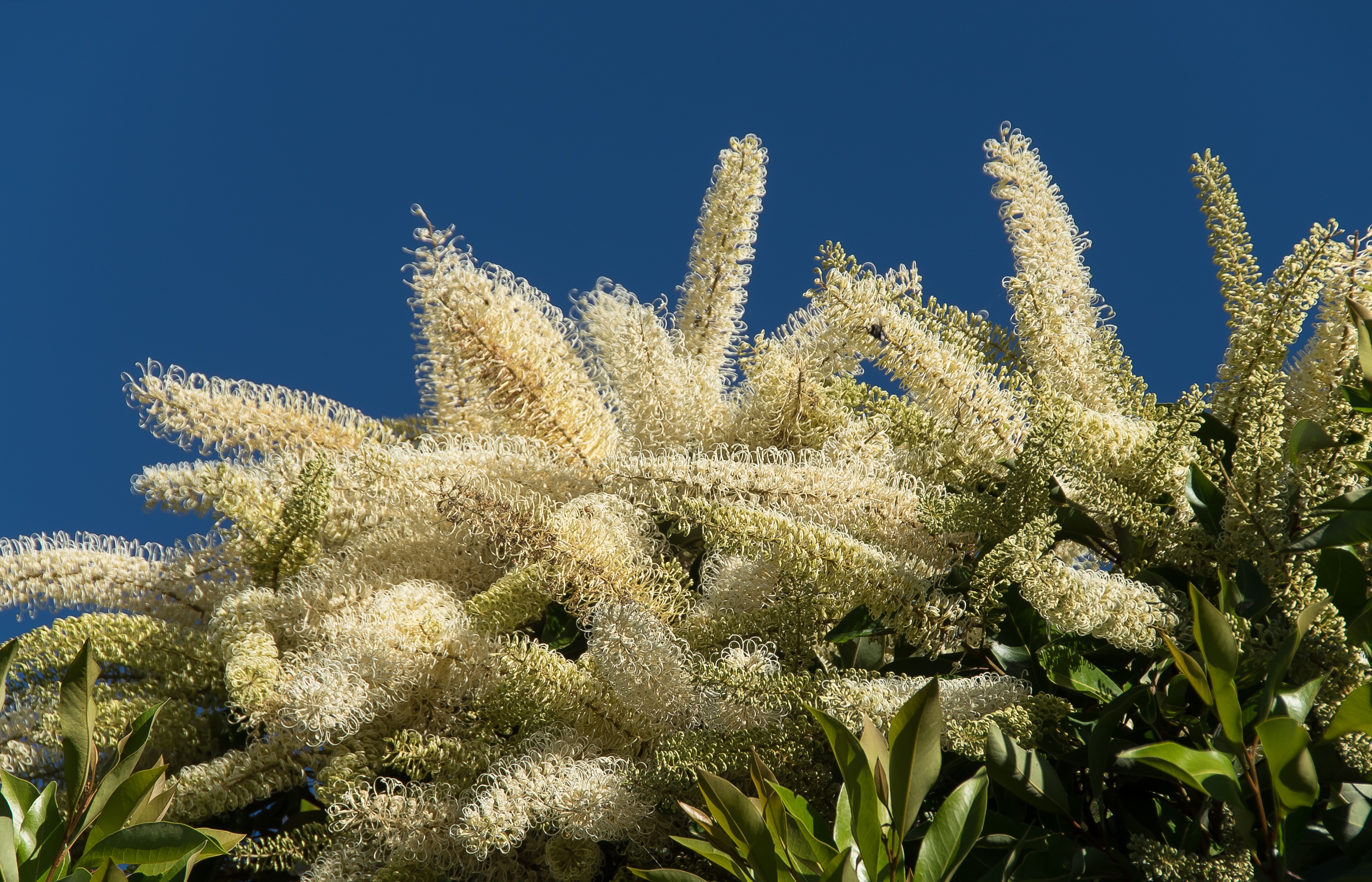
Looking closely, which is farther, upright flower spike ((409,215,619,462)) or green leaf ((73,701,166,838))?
upright flower spike ((409,215,619,462))

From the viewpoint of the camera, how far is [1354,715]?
0.55m

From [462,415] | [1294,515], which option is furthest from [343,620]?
[1294,515]

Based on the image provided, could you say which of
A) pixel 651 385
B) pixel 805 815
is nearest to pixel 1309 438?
pixel 805 815

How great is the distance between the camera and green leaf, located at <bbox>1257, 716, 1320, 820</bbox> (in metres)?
0.55

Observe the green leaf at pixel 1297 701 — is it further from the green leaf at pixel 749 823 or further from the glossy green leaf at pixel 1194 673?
the green leaf at pixel 749 823

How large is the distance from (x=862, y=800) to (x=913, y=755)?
0.04m

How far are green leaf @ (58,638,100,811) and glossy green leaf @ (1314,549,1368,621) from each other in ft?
2.48

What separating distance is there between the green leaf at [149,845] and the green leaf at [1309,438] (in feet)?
2.29

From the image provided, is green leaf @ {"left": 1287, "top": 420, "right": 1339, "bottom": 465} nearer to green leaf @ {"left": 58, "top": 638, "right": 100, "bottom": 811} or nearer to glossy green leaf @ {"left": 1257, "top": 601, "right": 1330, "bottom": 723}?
glossy green leaf @ {"left": 1257, "top": 601, "right": 1330, "bottom": 723}

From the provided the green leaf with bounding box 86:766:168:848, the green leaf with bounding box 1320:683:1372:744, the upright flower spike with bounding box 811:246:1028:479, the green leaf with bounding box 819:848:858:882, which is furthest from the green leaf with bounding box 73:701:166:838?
the green leaf with bounding box 1320:683:1372:744

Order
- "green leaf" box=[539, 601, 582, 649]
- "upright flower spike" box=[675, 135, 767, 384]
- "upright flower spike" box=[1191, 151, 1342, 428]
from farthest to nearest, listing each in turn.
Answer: "upright flower spike" box=[675, 135, 767, 384] → "green leaf" box=[539, 601, 582, 649] → "upright flower spike" box=[1191, 151, 1342, 428]

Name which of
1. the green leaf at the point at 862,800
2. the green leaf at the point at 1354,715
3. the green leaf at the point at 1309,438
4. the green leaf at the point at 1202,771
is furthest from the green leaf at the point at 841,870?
the green leaf at the point at 1309,438

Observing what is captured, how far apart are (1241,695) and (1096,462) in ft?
0.63

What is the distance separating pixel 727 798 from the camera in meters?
0.58
